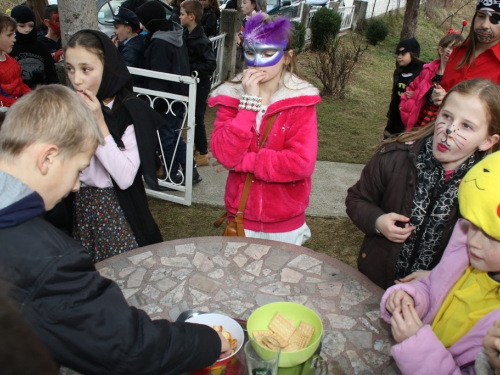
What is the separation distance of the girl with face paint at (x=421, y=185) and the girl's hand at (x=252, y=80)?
30.5 inches

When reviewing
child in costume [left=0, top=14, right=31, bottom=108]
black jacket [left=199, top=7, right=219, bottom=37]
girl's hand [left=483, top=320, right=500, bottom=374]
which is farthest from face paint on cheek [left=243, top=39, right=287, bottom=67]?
black jacket [left=199, top=7, right=219, bottom=37]

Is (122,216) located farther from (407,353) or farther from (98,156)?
(407,353)

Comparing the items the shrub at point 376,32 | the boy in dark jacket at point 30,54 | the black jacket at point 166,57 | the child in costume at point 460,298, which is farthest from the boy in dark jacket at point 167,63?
the shrub at point 376,32

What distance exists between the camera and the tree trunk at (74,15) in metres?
4.05

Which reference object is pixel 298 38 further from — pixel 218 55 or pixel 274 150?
pixel 274 150

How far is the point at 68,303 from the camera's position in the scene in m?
1.28

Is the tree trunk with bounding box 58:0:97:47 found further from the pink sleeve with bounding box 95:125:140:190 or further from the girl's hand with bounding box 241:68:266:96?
the girl's hand with bounding box 241:68:266:96

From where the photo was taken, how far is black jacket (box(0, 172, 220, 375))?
4.09 feet

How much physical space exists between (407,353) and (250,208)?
4.65 ft

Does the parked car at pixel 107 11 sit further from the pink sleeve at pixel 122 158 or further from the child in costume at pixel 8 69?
the pink sleeve at pixel 122 158

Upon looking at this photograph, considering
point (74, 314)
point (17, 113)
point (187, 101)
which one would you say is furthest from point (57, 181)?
point (187, 101)

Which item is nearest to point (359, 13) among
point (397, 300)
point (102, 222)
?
point (102, 222)

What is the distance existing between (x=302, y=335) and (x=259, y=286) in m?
0.52

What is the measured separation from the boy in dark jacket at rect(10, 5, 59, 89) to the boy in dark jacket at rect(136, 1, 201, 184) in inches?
46.1
